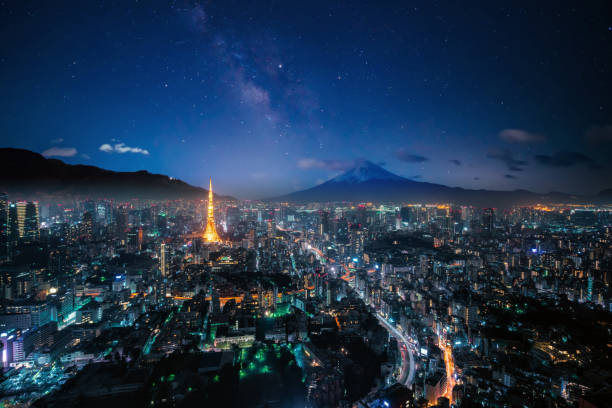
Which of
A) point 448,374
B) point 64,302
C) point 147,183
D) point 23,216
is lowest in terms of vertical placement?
point 448,374

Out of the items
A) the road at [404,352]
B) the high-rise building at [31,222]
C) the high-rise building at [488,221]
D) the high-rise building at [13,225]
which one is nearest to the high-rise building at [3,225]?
the high-rise building at [13,225]

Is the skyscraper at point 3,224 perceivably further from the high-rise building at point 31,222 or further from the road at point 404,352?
the road at point 404,352

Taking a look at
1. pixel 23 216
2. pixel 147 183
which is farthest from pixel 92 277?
pixel 147 183

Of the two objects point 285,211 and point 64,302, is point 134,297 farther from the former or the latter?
point 285,211

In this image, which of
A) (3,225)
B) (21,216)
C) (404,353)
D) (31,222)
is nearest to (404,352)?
(404,353)

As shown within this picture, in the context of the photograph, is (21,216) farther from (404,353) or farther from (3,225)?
(404,353)

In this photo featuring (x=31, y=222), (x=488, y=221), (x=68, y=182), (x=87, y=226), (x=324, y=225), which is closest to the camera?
(x=31, y=222)
